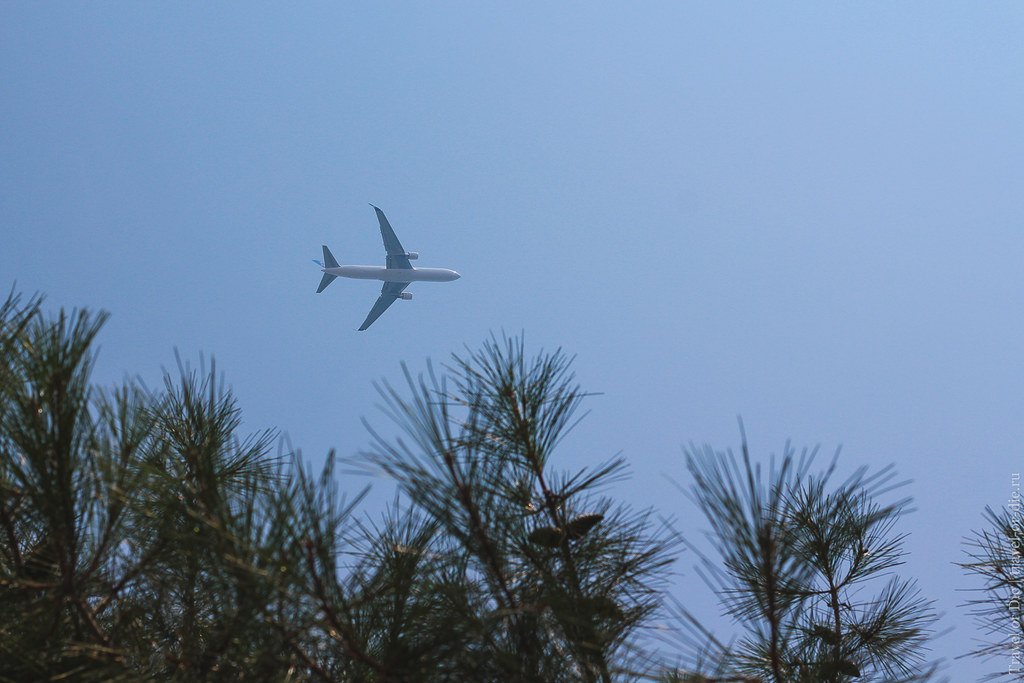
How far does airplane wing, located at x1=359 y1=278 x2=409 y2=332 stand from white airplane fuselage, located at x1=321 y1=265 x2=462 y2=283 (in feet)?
7.03

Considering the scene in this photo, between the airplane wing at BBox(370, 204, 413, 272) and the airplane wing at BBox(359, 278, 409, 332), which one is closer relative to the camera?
the airplane wing at BBox(370, 204, 413, 272)

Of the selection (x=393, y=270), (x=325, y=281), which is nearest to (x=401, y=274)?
(x=393, y=270)

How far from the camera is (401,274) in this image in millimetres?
50312

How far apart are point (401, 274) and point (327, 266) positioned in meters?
5.10

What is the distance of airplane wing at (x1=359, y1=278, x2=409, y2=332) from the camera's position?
53281 mm

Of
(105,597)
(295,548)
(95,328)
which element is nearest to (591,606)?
(295,548)

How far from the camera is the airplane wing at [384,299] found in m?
53.3

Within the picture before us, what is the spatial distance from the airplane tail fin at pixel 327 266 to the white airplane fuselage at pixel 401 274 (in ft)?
3.84

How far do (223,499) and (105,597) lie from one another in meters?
0.75

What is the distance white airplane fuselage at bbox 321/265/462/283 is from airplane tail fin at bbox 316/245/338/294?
3.84 ft

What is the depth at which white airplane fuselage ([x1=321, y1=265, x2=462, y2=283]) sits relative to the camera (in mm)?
49719

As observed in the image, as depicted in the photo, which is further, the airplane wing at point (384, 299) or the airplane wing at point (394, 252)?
the airplane wing at point (384, 299)

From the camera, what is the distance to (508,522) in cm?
316

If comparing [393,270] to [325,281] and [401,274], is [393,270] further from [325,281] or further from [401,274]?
[325,281]
